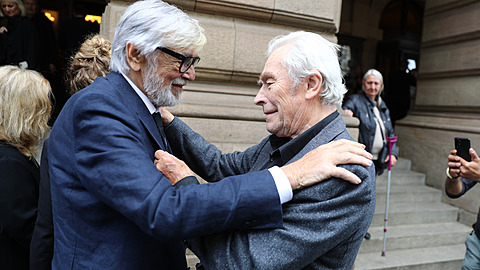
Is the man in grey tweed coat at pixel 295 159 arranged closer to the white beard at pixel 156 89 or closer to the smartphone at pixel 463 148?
the white beard at pixel 156 89

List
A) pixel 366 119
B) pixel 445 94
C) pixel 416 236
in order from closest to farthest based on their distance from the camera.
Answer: pixel 366 119, pixel 416 236, pixel 445 94

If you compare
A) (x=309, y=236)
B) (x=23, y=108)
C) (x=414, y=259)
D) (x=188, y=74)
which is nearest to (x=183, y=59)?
(x=188, y=74)

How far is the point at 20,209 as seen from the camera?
1.99 m

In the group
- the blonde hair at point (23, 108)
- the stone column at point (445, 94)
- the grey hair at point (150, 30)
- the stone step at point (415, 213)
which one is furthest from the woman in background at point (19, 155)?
the stone column at point (445, 94)

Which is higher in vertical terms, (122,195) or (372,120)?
(372,120)

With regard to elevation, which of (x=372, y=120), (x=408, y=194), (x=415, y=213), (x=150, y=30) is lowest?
(x=415, y=213)

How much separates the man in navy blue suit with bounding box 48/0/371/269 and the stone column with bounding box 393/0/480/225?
5.77 m

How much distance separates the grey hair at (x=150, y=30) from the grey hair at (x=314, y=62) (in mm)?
443

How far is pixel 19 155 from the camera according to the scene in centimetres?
209

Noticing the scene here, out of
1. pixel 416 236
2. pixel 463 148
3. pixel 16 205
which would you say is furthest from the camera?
pixel 416 236

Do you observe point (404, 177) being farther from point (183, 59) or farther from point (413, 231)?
point (183, 59)

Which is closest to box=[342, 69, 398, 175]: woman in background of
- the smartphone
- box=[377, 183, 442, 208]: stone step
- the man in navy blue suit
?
box=[377, 183, 442, 208]: stone step

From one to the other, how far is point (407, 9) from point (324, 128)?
10.8 meters

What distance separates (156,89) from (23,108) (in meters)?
1.09
